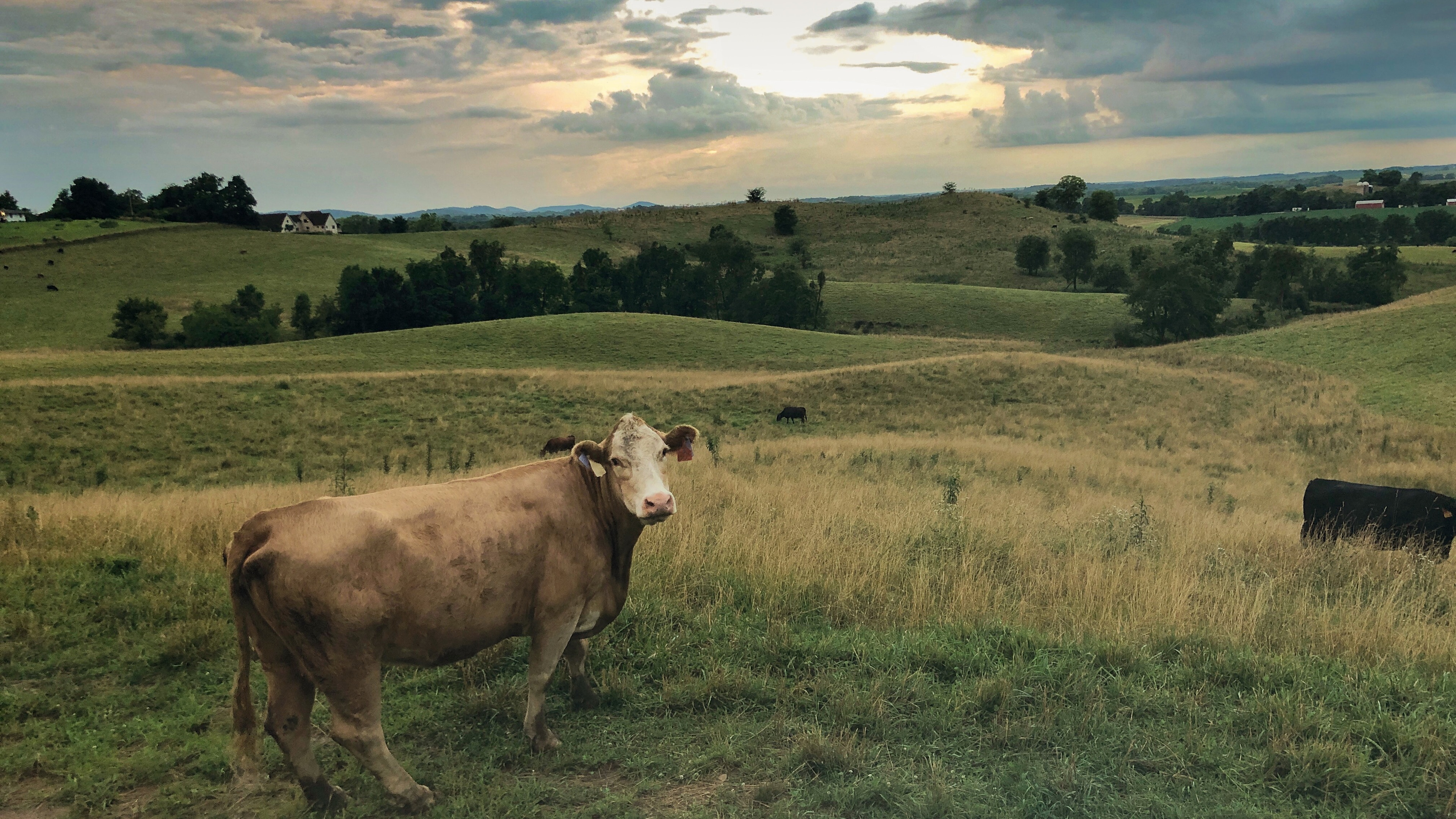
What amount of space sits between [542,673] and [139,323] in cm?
7044

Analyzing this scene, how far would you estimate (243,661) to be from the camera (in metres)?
4.59

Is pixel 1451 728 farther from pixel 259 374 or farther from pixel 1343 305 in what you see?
pixel 1343 305

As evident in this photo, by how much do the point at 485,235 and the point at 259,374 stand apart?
81765 millimetres

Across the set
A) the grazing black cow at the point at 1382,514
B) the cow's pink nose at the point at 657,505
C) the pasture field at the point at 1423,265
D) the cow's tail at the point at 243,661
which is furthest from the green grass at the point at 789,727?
the pasture field at the point at 1423,265

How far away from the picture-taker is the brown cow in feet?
14.3

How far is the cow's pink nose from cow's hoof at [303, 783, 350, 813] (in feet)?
7.70

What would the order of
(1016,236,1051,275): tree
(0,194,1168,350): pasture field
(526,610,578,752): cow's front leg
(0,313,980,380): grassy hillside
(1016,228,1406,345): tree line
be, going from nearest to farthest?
(526,610,578,752): cow's front leg
(0,313,980,380): grassy hillside
(0,194,1168,350): pasture field
(1016,228,1406,345): tree line
(1016,236,1051,275): tree

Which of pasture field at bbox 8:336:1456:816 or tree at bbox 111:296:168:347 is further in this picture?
tree at bbox 111:296:168:347

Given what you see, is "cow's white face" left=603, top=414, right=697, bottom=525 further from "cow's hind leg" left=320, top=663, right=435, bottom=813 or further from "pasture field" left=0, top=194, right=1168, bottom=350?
"pasture field" left=0, top=194, right=1168, bottom=350

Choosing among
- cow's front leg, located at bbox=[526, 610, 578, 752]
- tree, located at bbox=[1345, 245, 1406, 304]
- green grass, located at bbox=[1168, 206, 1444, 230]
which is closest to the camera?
cow's front leg, located at bbox=[526, 610, 578, 752]

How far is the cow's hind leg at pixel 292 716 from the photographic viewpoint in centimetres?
459

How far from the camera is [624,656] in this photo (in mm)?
6395

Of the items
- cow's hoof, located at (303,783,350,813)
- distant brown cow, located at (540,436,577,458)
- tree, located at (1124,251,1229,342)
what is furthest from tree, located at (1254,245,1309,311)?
cow's hoof, located at (303,783,350,813)

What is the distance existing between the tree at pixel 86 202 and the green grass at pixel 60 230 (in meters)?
9.05
